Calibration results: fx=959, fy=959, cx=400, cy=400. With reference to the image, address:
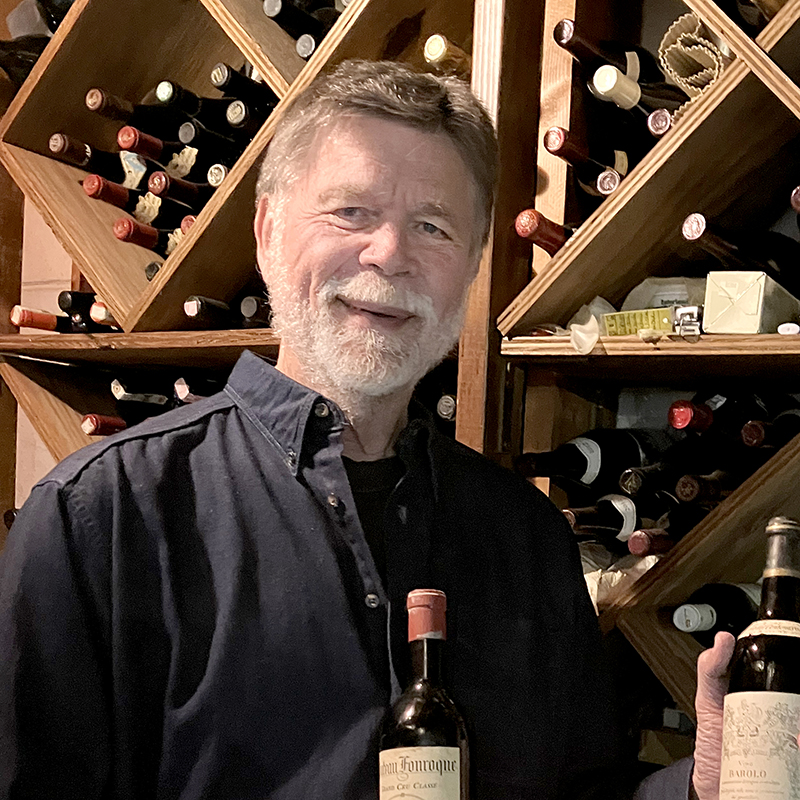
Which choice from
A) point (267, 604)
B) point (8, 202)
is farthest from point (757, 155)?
point (8, 202)

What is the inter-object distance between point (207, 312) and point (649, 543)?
0.78 m

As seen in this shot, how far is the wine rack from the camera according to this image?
105cm

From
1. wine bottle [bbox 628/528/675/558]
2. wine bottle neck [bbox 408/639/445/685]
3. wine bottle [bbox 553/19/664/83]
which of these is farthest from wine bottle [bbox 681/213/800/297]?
Result: wine bottle neck [bbox 408/639/445/685]

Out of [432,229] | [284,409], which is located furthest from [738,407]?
[284,409]

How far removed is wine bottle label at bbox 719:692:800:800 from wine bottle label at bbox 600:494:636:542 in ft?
1.86

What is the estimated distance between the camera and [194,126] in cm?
162

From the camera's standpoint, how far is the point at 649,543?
1.14 metres

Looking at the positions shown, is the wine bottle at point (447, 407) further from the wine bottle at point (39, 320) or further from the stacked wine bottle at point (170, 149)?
the wine bottle at point (39, 320)

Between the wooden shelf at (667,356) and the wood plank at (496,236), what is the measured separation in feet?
0.14

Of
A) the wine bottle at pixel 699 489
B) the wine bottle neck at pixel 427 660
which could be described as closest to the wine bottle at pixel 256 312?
the wine bottle at pixel 699 489

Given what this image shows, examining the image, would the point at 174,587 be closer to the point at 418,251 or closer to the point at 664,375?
the point at 418,251

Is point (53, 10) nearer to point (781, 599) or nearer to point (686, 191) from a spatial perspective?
point (686, 191)

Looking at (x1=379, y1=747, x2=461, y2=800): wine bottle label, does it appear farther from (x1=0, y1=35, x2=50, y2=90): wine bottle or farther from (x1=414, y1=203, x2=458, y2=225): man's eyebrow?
(x1=0, y1=35, x2=50, y2=90): wine bottle

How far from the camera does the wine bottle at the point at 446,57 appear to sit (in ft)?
4.18
